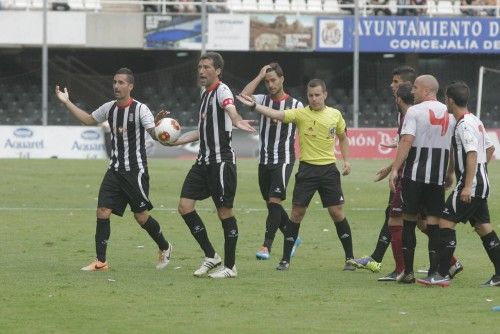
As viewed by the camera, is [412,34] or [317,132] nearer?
[317,132]

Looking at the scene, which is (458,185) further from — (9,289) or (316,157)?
(9,289)

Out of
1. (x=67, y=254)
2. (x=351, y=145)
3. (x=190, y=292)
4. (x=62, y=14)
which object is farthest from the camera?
(x=62, y=14)

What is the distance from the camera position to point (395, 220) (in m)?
12.3

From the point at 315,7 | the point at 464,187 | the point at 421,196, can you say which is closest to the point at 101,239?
the point at 421,196

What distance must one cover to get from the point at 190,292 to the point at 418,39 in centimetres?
3262

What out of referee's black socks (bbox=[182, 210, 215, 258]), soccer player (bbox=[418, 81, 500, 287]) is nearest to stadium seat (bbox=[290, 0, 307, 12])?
referee's black socks (bbox=[182, 210, 215, 258])

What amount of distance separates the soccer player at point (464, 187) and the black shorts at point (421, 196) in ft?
0.33

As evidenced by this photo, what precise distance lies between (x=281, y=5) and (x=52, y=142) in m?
11.6

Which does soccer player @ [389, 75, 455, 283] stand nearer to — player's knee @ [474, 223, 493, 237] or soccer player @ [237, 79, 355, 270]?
player's knee @ [474, 223, 493, 237]

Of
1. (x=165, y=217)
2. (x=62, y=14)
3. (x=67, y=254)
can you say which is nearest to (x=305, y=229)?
(x=165, y=217)

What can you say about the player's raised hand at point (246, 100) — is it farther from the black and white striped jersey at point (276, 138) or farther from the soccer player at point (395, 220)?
the black and white striped jersey at point (276, 138)

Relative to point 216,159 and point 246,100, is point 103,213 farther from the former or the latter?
point 246,100

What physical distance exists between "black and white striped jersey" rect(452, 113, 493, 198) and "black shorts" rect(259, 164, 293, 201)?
10.4 ft

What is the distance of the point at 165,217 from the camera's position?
19234 millimetres
